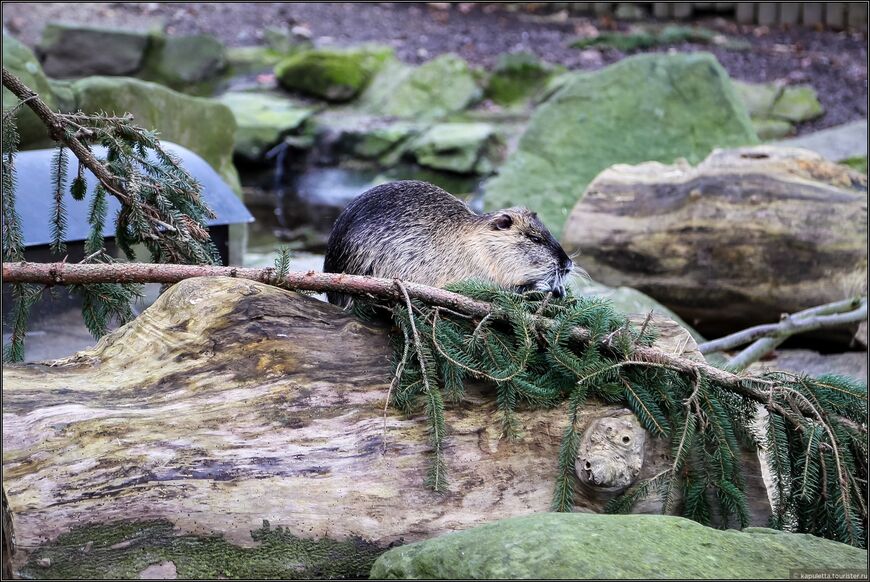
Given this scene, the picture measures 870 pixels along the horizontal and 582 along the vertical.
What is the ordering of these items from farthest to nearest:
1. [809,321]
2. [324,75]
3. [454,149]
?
[324,75] → [454,149] → [809,321]

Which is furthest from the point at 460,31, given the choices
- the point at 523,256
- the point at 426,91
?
the point at 523,256

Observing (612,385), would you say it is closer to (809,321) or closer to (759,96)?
(809,321)

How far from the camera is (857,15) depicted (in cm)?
1551

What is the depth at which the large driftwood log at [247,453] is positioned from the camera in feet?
8.39

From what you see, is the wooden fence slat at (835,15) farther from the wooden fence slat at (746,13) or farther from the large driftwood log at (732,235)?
the large driftwood log at (732,235)

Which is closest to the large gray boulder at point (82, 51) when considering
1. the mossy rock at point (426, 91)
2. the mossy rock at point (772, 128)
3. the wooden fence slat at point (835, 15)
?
the mossy rock at point (426, 91)

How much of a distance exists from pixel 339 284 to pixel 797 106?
1107 centimetres

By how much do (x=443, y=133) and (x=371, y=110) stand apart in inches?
70.3

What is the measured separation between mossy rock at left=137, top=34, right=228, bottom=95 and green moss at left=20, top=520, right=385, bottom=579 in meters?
11.8

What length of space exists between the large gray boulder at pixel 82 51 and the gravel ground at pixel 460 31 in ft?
3.42

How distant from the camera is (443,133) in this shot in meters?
11.9

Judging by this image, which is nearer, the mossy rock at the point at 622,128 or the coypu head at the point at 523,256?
Result: the coypu head at the point at 523,256

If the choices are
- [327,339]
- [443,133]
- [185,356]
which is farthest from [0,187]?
[443,133]

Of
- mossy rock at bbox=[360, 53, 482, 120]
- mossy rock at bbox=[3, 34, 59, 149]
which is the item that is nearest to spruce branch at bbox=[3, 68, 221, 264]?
mossy rock at bbox=[3, 34, 59, 149]
